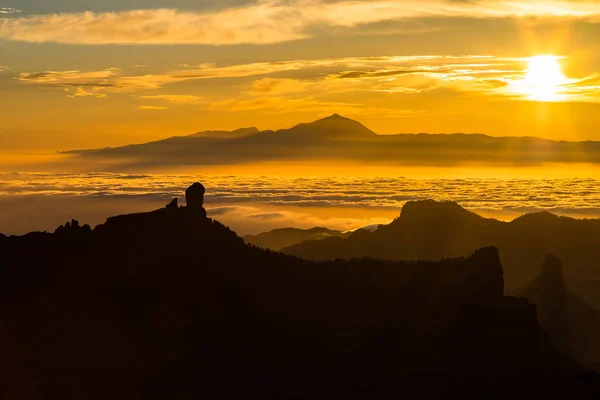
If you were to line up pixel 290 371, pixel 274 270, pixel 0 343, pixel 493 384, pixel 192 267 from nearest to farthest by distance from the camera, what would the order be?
pixel 493 384 < pixel 0 343 < pixel 290 371 < pixel 192 267 < pixel 274 270

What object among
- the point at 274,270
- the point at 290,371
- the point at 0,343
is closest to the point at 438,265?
the point at 274,270

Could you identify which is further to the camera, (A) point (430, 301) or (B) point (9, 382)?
(A) point (430, 301)

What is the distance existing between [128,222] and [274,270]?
20545mm

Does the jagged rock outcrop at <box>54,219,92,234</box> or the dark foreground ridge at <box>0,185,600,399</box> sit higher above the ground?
the jagged rock outcrop at <box>54,219,92,234</box>

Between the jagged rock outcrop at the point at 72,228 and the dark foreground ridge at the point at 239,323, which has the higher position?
the jagged rock outcrop at the point at 72,228

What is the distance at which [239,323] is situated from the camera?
119 metres

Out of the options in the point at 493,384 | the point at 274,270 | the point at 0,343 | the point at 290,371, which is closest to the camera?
the point at 493,384

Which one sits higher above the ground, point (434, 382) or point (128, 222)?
point (128, 222)

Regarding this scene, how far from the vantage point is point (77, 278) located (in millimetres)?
115438

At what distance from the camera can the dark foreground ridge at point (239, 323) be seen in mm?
102000

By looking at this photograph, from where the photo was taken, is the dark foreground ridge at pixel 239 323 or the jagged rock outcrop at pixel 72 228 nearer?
the dark foreground ridge at pixel 239 323

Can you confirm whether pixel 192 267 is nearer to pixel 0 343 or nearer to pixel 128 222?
pixel 128 222

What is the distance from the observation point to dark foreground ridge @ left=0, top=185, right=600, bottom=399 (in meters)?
102

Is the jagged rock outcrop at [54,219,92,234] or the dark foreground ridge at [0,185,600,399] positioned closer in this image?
the dark foreground ridge at [0,185,600,399]
